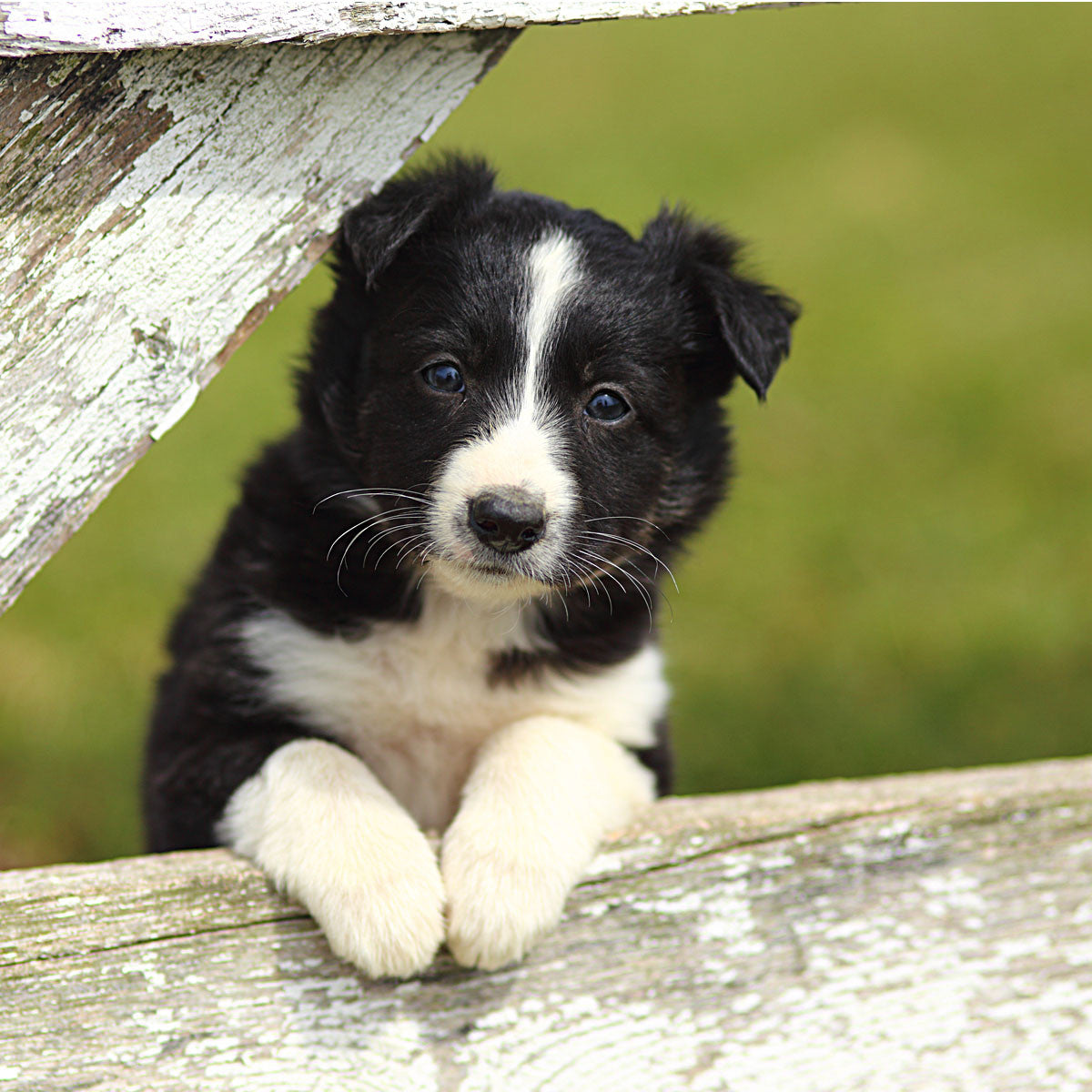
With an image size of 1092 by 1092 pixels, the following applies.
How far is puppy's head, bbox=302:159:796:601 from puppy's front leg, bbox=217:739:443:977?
1.68ft

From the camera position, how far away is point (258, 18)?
1.99 metres

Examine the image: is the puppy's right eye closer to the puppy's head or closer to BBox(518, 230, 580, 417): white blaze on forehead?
the puppy's head

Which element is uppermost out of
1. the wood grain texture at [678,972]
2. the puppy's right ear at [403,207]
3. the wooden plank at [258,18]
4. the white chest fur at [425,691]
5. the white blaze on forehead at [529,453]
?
the puppy's right ear at [403,207]

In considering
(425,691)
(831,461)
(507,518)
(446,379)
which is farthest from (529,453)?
(831,461)

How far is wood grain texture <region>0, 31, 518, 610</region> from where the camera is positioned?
2062 millimetres

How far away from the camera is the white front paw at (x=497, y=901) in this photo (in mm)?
2344

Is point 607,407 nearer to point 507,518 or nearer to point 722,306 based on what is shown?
point 722,306

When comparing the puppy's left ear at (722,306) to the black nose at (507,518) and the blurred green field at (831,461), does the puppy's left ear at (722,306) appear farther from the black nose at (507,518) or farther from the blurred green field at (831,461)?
the black nose at (507,518)

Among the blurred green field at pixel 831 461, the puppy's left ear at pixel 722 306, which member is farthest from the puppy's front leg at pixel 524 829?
the puppy's left ear at pixel 722 306

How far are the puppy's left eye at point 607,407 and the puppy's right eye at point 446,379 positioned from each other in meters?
0.29

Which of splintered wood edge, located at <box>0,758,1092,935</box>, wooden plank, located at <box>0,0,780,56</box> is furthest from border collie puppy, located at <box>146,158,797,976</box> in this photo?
wooden plank, located at <box>0,0,780,56</box>

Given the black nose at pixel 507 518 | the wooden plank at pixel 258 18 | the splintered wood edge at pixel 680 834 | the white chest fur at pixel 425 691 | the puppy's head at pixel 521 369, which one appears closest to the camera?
the wooden plank at pixel 258 18

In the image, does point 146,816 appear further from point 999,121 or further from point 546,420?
point 999,121

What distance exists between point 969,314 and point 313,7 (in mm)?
8626
